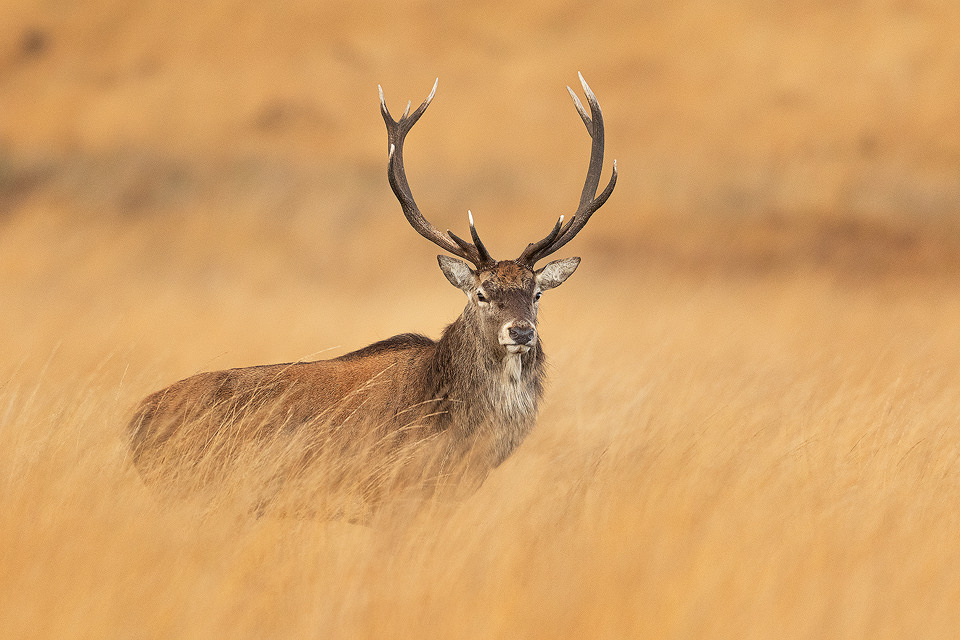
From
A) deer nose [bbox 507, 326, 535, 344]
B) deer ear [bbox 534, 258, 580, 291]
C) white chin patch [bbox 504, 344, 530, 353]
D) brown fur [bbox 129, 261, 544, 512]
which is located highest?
deer ear [bbox 534, 258, 580, 291]

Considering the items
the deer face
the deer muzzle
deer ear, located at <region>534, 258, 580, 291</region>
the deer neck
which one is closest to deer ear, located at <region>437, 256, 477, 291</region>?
the deer face

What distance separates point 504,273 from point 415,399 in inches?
34.5

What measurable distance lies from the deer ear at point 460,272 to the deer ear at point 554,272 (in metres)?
0.39

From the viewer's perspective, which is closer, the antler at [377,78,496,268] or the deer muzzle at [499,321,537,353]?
the deer muzzle at [499,321,537,353]

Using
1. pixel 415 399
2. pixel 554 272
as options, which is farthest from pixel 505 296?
pixel 415 399

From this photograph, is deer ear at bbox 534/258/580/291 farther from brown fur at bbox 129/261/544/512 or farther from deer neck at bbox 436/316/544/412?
deer neck at bbox 436/316/544/412

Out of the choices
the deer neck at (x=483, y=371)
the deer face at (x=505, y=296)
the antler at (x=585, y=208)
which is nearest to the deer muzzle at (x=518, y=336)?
the deer face at (x=505, y=296)

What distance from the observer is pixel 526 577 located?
3.36m

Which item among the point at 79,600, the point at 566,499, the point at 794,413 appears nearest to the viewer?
the point at 79,600

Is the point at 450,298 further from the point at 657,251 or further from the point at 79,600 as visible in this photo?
the point at 79,600

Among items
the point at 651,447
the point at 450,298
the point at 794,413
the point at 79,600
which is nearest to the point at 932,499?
the point at 651,447

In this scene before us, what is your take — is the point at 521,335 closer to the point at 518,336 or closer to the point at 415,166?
the point at 518,336

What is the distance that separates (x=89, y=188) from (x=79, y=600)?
19.9 m

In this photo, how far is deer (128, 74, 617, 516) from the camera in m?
4.82
